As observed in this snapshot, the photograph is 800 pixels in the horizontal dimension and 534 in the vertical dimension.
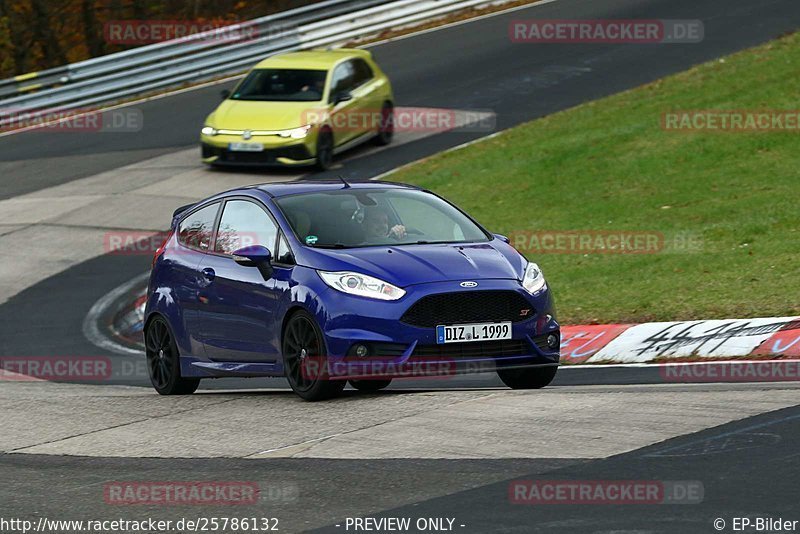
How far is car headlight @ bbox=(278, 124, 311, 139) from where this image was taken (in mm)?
24375

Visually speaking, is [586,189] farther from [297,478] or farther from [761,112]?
[297,478]

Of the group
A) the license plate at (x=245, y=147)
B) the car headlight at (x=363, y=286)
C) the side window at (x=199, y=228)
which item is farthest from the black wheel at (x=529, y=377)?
the license plate at (x=245, y=147)

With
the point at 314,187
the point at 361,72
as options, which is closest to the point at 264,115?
the point at 361,72

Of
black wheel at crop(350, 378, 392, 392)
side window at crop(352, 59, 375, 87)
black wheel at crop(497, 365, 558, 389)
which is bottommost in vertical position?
black wheel at crop(350, 378, 392, 392)

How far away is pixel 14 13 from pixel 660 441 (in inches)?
1400

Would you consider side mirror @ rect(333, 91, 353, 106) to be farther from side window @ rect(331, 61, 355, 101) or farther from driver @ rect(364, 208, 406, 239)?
driver @ rect(364, 208, 406, 239)

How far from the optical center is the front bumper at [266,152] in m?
24.3

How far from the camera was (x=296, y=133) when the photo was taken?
80.1ft

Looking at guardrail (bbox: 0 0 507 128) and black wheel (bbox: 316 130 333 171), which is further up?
guardrail (bbox: 0 0 507 128)

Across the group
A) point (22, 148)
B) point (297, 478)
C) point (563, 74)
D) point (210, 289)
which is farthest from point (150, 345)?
point (563, 74)

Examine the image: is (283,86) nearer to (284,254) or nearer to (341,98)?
(341,98)

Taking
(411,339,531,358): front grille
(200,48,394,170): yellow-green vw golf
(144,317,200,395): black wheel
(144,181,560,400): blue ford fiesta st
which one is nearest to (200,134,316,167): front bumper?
(200,48,394,170): yellow-green vw golf

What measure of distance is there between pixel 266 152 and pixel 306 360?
1451cm

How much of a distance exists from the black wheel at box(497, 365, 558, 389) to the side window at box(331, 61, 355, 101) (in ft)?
49.5
